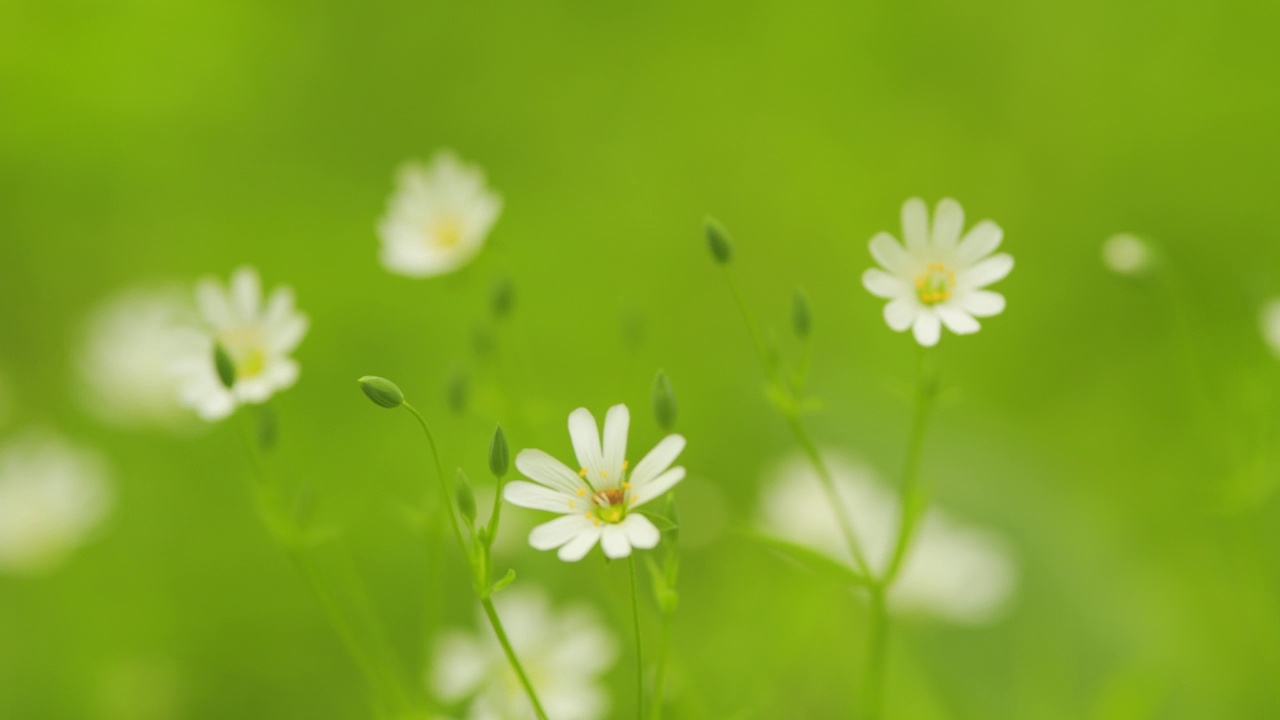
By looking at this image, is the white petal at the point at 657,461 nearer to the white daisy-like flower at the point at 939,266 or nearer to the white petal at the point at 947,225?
the white daisy-like flower at the point at 939,266

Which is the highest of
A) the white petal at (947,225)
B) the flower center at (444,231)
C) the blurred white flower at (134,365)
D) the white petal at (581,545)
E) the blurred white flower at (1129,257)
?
the blurred white flower at (1129,257)

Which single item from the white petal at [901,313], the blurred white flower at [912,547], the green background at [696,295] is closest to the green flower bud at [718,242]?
the white petal at [901,313]

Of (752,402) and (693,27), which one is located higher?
(693,27)

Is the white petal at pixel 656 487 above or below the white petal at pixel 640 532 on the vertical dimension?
above

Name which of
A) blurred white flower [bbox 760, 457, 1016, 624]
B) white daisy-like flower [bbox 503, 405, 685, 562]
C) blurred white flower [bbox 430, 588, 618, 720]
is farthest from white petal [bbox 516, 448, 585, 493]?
blurred white flower [bbox 760, 457, 1016, 624]

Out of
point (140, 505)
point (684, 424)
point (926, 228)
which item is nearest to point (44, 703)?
point (140, 505)

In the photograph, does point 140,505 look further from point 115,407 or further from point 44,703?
point 44,703

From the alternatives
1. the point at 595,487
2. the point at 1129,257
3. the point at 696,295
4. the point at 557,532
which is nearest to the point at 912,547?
the point at 1129,257

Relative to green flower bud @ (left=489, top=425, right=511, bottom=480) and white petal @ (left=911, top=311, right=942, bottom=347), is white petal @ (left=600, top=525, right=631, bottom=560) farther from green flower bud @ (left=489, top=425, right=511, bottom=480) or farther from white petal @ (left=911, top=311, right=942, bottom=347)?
white petal @ (left=911, top=311, right=942, bottom=347)
